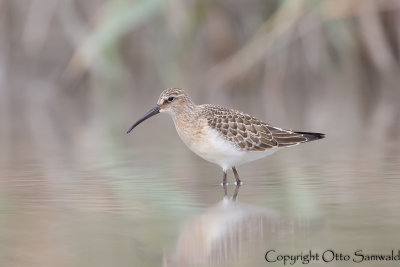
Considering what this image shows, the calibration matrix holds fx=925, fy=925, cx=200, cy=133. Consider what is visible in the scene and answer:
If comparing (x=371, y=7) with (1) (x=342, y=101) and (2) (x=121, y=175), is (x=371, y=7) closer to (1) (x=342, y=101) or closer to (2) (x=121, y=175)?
(1) (x=342, y=101)

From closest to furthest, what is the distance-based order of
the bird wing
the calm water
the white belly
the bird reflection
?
the bird reflection, the calm water, the white belly, the bird wing

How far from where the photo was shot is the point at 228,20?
1812 centimetres

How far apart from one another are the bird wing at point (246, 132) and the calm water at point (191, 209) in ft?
1.04

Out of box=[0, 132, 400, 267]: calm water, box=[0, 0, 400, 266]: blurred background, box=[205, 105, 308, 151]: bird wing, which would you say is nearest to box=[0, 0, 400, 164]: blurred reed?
box=[0, 0, 400, 266]: blurred background

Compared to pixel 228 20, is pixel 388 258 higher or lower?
lower

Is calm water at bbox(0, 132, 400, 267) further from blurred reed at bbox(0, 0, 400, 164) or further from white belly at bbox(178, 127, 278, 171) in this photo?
blurred reed at bbox(0, 0, 400, 164)

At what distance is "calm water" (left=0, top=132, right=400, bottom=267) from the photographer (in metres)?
5.54

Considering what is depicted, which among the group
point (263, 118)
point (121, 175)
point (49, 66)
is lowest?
point (121, 175)

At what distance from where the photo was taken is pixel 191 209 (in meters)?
6.82

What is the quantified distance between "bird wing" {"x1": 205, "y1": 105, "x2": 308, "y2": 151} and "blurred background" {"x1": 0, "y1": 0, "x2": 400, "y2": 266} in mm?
316

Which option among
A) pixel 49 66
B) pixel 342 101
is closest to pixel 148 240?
pixel 342 101

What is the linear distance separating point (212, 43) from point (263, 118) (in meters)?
5.34

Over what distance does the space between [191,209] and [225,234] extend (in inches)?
35.2

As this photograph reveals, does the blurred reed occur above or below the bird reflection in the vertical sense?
above
